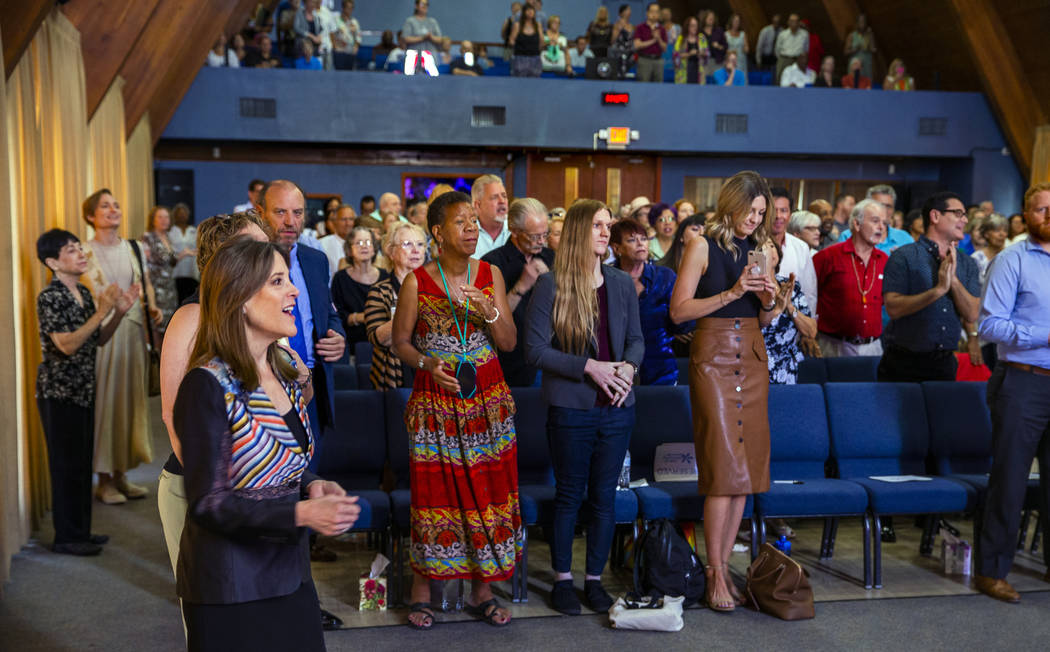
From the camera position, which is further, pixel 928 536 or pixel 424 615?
pixel 928 536

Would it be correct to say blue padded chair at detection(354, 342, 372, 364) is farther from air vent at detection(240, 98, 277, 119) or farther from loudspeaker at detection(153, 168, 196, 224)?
loudspeaker at detection(153, 168, 196, 224)

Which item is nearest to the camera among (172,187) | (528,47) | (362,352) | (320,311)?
(320,311)

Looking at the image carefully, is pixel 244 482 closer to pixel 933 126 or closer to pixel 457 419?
pixel 457 419

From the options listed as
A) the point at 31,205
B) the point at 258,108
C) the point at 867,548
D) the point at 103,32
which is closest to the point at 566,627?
the point at 867,548

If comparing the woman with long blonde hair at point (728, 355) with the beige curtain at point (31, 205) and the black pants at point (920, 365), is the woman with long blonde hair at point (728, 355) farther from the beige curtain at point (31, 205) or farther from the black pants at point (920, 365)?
the beige curtain at point (31, 205)

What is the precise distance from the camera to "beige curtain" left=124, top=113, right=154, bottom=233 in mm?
10102

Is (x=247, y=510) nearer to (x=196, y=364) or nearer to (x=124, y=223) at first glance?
(x=196, y=364)

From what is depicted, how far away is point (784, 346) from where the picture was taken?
477 centimetres

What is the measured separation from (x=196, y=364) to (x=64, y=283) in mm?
3133

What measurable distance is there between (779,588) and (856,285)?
7.03 feet

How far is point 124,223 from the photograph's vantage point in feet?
29.9

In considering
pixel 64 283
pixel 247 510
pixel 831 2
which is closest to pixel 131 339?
pixel 64 283

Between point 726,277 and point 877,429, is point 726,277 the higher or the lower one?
the higher one

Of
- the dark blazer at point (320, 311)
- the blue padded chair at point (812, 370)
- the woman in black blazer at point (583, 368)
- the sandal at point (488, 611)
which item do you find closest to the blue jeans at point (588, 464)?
the woman in black blazer at point (583, 368)
